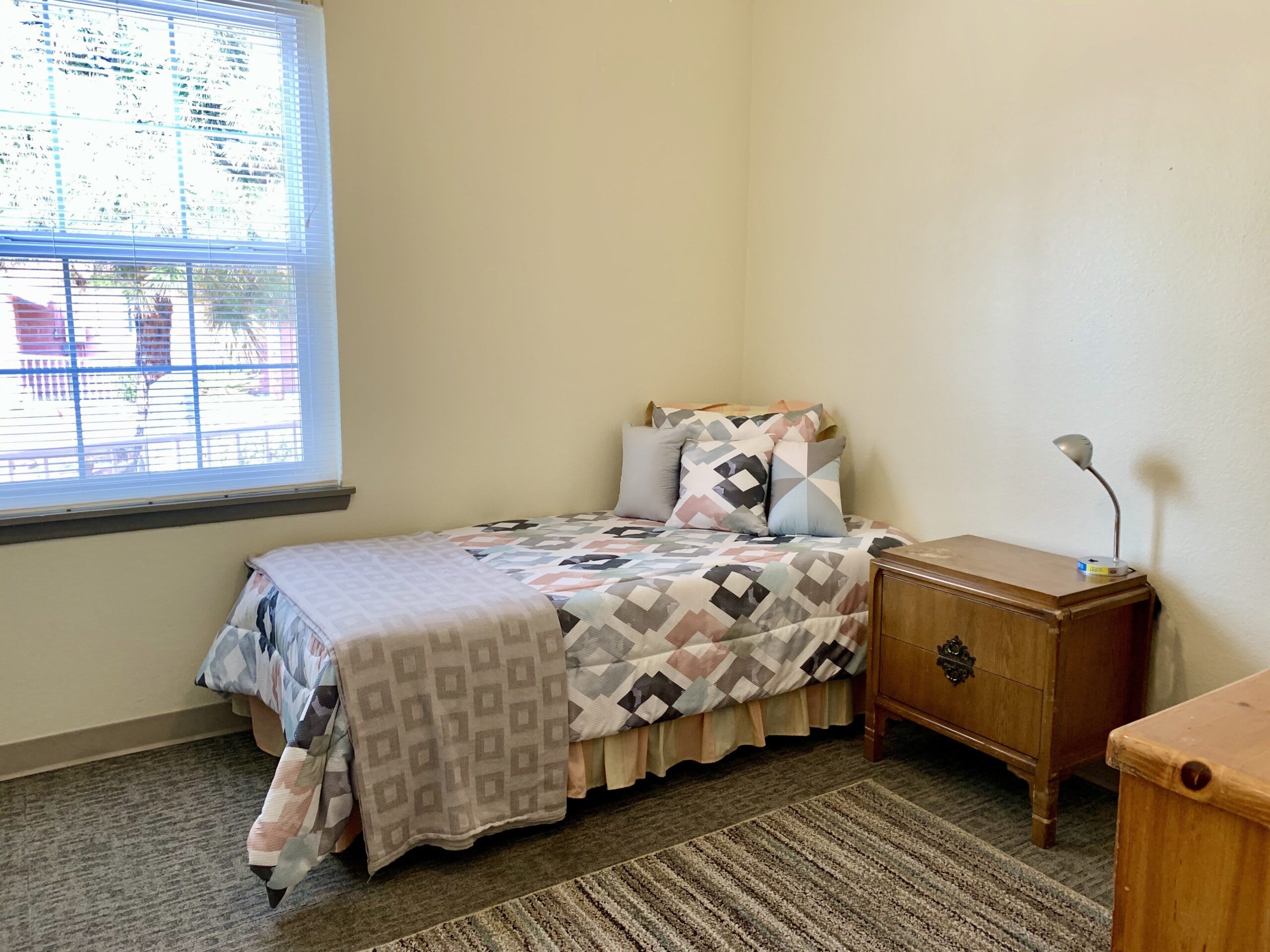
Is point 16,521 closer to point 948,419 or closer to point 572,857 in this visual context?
point 572,857

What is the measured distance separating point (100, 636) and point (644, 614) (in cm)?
152

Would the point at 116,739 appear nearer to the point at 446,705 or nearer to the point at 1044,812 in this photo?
the point at 446,705

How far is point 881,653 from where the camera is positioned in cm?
257

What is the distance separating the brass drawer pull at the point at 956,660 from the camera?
91.4 inches

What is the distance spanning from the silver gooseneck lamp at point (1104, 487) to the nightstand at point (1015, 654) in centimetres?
4

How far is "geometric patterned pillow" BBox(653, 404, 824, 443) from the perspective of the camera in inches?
123

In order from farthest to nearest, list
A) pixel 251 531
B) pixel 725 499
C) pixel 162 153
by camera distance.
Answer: pixel 725 499
pixel 251 531
pixel 162 153

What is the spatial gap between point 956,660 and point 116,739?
2294 millimetres

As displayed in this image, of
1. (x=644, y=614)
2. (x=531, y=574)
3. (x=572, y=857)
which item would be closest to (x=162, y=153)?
(x=531, y=574)

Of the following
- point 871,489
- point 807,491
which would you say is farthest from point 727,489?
point 871,489

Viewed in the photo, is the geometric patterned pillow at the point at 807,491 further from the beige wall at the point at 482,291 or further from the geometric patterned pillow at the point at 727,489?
the beige wall at the point at 482,291

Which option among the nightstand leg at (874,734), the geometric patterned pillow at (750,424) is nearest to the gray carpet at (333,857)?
the nightstand leg at (874,734)

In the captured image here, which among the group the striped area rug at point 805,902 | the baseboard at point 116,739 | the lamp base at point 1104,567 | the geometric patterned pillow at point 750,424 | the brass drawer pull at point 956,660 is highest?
the geometric patterned pillow at point 750,424

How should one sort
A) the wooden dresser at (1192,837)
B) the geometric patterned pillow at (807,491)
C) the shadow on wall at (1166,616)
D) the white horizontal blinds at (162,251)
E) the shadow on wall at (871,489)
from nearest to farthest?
the wooden dresser at (1192,837)
the shadow on wall at (1166,616)
the white horizontal blinds at (162,251)
the geometric patterned pillow at (807,491)
the shadow on wall at (871,489)
